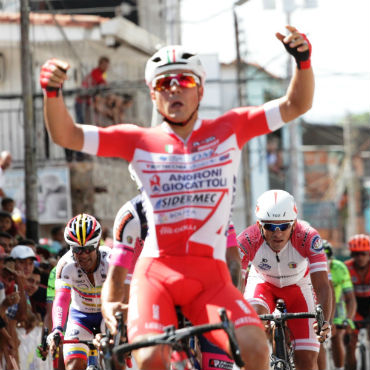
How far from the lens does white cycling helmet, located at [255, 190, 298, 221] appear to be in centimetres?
1012

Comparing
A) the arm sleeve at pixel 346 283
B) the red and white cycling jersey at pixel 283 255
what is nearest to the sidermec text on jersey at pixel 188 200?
the red and white cycling jersey at pixel 283 255

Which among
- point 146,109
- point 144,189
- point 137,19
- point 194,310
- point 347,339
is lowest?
point 347,339

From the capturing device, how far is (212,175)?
6578 mm

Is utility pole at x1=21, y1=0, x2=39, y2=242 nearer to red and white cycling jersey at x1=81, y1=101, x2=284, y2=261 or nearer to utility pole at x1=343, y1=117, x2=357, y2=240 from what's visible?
red and white cycling jersey at x1=81, y1=101, x2=284, y2=261

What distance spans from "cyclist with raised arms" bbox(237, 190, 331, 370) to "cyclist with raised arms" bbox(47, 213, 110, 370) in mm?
1440

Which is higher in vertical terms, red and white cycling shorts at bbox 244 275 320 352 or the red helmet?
the red helmet

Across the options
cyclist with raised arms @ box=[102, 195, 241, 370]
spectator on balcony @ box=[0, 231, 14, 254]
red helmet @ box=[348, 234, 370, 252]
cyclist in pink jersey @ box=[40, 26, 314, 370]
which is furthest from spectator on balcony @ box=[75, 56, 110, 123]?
cyclist in pink jersey @ box=[40, 26, 314, 370]

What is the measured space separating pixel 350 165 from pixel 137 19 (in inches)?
1387

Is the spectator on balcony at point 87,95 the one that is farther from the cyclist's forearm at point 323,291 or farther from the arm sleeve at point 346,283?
the cyclist's forearm at point 323,291

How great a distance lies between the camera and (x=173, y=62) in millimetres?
6750

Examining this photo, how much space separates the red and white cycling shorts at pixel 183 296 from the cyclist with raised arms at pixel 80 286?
3519 millimetres

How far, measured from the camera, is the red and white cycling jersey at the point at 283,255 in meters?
10.4

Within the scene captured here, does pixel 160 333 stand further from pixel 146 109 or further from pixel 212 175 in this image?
pixel 146 109

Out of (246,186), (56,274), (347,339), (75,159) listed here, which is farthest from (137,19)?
(56,274)
